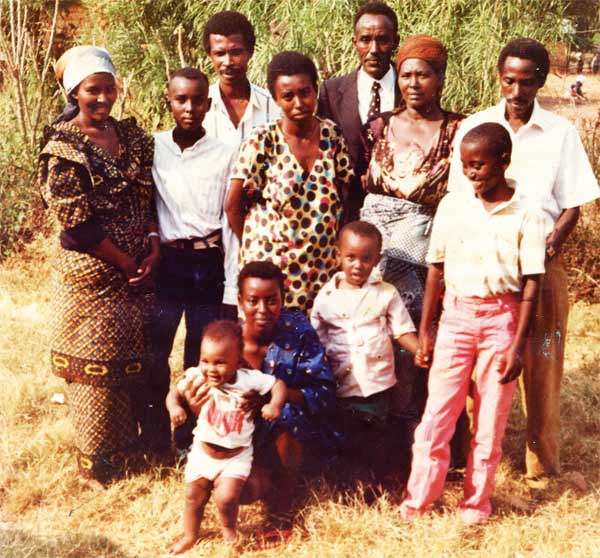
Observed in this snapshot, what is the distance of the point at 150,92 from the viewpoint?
8.86 m

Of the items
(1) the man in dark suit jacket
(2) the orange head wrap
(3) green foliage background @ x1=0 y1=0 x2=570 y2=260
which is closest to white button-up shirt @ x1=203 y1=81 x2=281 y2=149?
(1) the man in dark suit jacket

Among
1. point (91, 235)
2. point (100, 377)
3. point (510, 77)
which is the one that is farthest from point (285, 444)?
point (510, 77)

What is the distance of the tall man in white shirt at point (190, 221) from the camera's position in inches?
144

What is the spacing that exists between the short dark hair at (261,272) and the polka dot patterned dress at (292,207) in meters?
0.22

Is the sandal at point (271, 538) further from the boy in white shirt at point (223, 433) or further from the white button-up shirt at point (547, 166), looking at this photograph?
the white button-up shirt at point (547, 166)

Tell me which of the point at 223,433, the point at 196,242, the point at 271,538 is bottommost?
the point at 271,538

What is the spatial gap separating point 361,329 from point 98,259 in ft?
3.99

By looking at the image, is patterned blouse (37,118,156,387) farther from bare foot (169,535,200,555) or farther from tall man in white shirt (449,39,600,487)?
tall man in white shirt (449,39,600,487)

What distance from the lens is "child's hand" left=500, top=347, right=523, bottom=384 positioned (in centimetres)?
309

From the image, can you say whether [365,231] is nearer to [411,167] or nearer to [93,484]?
[411,167]

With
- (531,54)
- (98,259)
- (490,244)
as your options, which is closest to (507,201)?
(490,244)

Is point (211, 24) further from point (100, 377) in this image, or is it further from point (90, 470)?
point (90, 470)

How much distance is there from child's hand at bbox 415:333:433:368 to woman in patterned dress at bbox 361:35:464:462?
327mm

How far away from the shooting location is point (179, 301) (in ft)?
Result: 12.6
